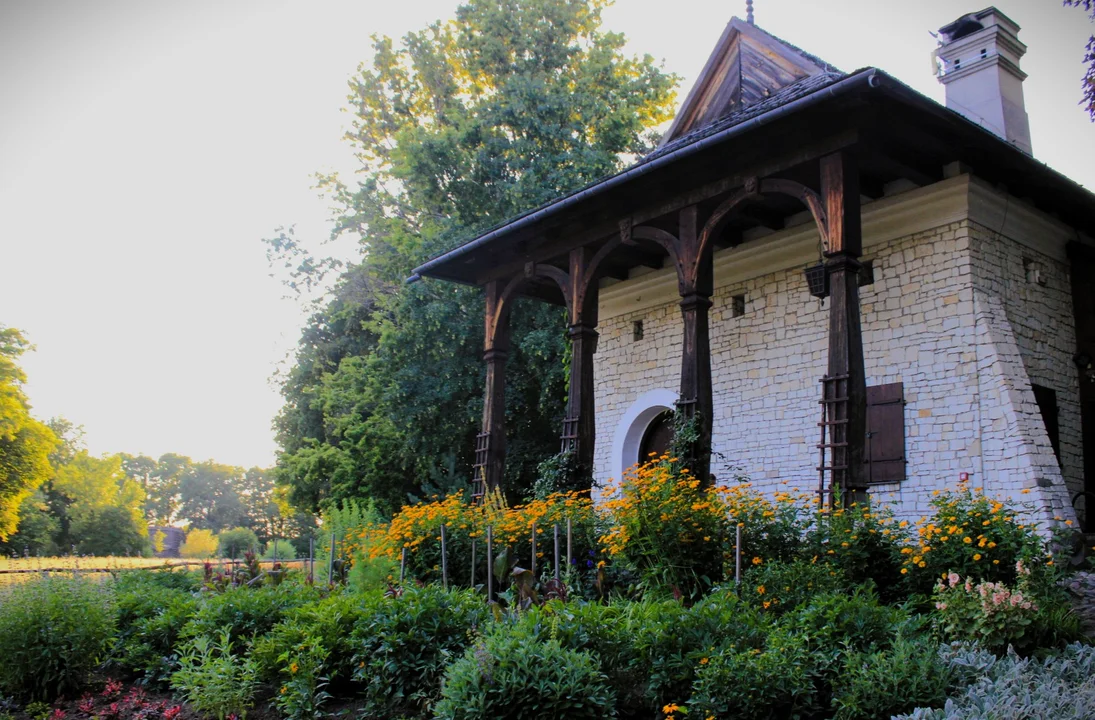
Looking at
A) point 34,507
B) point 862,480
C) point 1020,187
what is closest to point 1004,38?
point 1020,187

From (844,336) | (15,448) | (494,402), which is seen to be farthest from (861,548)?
(15,448)

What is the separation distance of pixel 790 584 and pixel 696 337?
3.60 metres

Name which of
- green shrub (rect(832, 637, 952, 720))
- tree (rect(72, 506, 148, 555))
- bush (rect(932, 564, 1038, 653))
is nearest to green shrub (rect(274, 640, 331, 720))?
green shrub (rect(832, 637, 952, 720))

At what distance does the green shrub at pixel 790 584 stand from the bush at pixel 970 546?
54 centimetres

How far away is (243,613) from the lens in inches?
274

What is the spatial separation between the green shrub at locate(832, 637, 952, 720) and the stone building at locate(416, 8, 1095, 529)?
3.18 metres

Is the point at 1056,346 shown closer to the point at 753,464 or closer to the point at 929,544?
the point at 753,464

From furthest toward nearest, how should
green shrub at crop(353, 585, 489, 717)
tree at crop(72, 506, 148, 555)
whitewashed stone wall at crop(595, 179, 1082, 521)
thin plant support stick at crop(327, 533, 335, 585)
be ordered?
tree at crop(72, 506, 148, 555), thin plant support stick at crop(327, 533, 335, 585), whitewashed stone wall at crop(595, 179, 1082, 521), green shrub at crop(353, 585, 489, 717)

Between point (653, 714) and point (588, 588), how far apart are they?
2530 millimetres

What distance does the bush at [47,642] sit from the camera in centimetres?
651

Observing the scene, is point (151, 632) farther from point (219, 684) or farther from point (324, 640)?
point (324, 640)

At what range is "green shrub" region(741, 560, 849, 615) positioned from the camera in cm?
587

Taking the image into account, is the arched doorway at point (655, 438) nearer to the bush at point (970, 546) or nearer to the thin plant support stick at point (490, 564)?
the thin plant support stick at point (490, 564)

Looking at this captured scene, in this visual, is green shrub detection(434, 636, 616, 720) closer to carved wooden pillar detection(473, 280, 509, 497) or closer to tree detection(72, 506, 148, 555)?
carved wooden pillar detection(473, 280, 509, 497)
